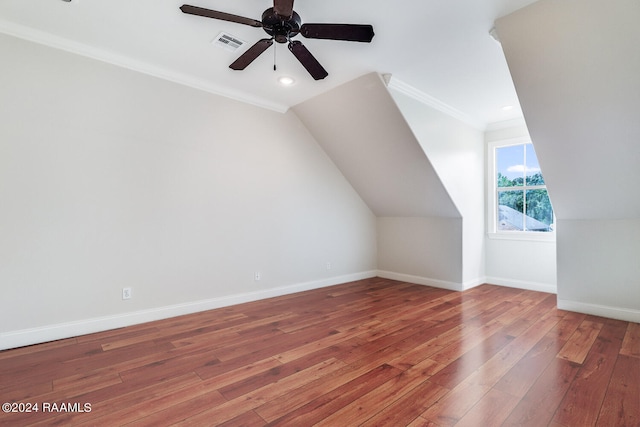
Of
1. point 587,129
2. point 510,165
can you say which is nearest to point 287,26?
point 587,129

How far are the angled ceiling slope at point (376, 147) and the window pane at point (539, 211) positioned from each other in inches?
46.7

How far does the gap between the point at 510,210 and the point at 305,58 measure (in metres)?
4.13

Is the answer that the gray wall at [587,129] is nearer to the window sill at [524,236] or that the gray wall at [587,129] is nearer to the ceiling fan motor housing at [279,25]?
the window sill at [524,236]

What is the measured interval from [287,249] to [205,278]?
117 centimetres

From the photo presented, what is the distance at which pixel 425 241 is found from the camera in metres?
4.83

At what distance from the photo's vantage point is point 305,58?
228 cm

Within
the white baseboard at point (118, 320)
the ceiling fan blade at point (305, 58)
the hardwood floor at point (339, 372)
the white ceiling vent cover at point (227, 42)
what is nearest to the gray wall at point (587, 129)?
the hardwood floor at point (339, 372)

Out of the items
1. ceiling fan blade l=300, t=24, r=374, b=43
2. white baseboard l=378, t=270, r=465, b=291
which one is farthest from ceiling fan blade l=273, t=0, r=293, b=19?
white baseboard l=378, t=270, r=465, b=291

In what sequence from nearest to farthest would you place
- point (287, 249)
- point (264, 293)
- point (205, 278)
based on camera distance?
point (205, 278)
point (264, 293)
point (287, 249)

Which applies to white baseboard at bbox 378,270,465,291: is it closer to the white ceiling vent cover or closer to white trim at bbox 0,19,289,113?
white trim at bbox 0,19,289,113

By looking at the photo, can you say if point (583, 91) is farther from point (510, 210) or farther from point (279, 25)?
point (510, 210)

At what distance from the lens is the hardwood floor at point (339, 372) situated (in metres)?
1.68

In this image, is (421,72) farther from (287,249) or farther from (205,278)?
(205,278)

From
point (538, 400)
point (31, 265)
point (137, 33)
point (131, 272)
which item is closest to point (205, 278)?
point (131, 272)
